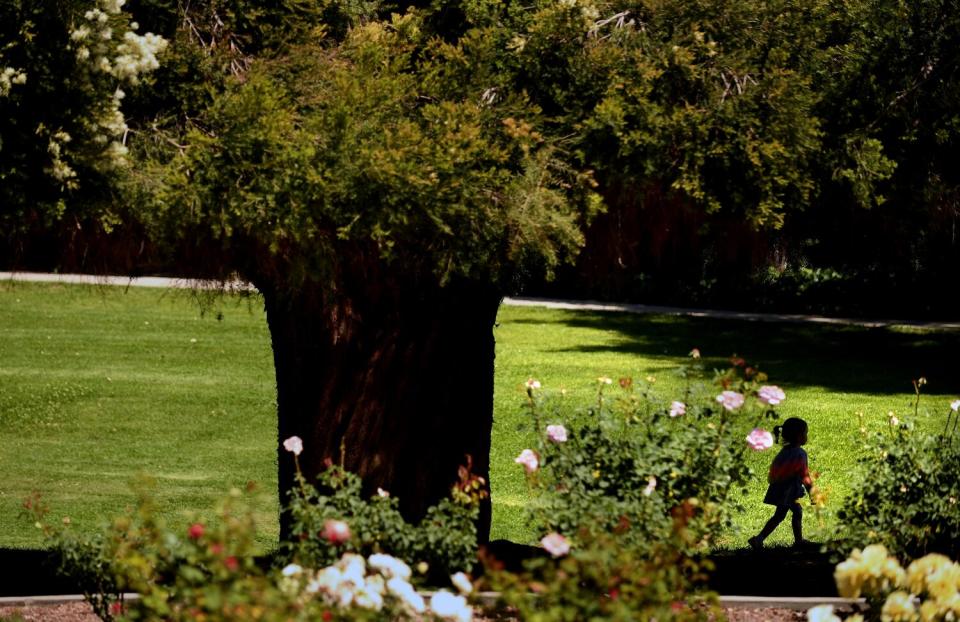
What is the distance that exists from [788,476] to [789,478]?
0.05 meters

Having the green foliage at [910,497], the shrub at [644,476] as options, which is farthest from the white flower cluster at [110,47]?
the green foliage at [910,497]

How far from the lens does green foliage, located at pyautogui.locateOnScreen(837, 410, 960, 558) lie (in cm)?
580

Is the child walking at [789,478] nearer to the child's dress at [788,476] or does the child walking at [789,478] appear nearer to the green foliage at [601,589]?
the child's dress at [788,476]

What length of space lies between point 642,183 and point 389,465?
6.78ft

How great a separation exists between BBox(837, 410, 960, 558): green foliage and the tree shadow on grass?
13588 millimetres

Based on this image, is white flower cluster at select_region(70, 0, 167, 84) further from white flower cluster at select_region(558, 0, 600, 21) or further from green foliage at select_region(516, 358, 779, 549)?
green foliage at select_region(516, 358, 779, 549)

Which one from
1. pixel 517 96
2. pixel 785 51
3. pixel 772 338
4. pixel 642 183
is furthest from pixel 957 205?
pixel 772 338

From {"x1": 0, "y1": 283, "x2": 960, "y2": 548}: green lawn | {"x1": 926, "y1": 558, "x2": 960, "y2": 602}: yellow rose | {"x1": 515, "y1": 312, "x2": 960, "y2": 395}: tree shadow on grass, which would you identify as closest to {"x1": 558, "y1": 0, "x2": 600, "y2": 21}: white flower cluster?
{"x1": 926, "y1": 558, "x2": 960, "y2": 602}: yellow rose

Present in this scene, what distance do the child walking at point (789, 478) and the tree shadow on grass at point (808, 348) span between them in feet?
34.8

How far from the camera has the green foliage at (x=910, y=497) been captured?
5.80m

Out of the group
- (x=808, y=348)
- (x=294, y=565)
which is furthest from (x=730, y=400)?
(x=808, y=348)

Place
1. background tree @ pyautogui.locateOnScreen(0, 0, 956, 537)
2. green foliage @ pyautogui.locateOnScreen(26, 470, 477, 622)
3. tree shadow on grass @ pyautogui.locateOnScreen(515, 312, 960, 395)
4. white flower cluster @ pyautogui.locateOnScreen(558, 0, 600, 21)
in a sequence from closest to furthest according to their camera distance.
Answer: green foliage @ pyautogui.locateOnScreen(26, 470, 477, 622) < background tree @ pyautogui.locateOnScreen(0, 0, 956, 537) < white flower cluster @ pyautogui.locateOnScreen(558, 0, 600, 21) < tree shadow on grass @ pyautogui.locateOnScreen(515, 312, 960, 395)

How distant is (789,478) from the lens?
9109 millimetres

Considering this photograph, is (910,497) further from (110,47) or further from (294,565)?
(110,47)
